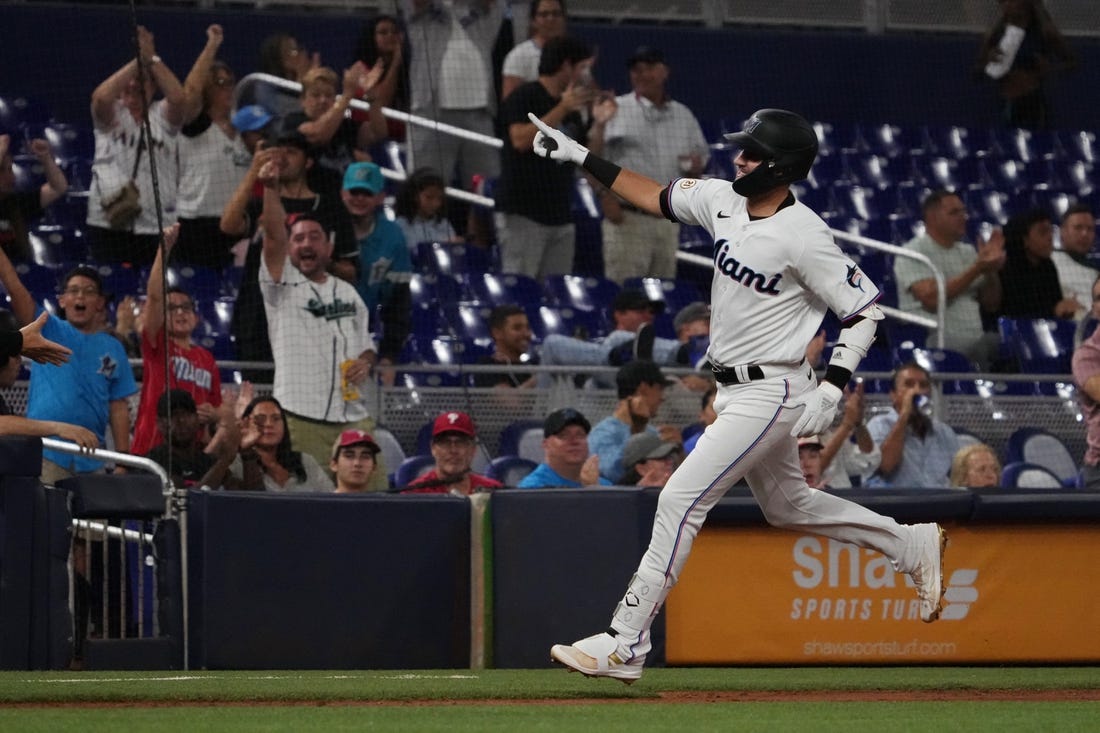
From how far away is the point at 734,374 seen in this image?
6.29 metres

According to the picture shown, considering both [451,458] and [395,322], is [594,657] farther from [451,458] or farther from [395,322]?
[395,322]

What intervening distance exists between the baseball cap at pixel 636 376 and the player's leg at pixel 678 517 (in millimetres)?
3172

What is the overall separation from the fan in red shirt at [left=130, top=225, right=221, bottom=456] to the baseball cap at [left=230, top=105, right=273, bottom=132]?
3036 millimetres

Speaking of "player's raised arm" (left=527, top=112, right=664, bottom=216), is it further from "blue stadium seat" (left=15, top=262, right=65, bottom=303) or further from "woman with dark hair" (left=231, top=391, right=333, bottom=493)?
"blue stadium seat" (left=15, top=262, right=65, bottom=303)

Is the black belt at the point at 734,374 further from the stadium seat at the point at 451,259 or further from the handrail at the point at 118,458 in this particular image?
the stadium seat at the point at 451,259

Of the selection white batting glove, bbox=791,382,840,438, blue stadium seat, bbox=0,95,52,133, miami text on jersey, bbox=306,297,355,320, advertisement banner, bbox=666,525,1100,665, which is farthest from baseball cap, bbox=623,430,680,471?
blue stadium seat, bbox=0,95,52,133

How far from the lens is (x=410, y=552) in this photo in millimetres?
7891

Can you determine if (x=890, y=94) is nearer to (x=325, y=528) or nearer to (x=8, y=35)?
(x=8, y=35)

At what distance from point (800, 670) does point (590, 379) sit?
3.14 metres

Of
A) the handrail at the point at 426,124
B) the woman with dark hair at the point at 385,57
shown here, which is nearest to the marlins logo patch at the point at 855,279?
the handrail at the point at 426,124

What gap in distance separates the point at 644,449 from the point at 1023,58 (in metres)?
8.58

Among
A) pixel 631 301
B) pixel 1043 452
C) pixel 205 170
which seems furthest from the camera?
pixel 205 170

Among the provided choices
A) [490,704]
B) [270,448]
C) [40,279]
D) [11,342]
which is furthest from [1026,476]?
[40,279]

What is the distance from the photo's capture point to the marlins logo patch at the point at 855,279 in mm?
6242
